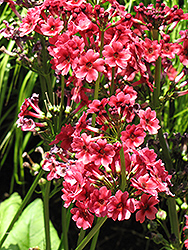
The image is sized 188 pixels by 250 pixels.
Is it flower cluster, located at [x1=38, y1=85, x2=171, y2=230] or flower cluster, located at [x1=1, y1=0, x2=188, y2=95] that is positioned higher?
flower cluster, located at [x1=1, y1=0, x2=188, y2=95]

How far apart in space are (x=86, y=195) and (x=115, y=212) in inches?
3.2

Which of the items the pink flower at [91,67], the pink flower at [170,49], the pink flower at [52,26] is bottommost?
the pink flower at [170,49]

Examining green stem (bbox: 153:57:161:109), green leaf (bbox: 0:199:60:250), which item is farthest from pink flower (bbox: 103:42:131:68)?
green leaf (bbox: 0:199:60:250)

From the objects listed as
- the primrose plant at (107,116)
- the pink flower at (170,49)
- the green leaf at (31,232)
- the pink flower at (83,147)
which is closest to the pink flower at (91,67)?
the primrose plant at (107,116)

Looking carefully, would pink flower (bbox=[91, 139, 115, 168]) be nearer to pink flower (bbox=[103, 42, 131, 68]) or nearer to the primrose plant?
the primrose plant

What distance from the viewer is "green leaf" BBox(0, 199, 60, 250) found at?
1496 mm

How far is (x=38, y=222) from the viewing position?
1597 mm

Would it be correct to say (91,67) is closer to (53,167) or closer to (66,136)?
(66,136)

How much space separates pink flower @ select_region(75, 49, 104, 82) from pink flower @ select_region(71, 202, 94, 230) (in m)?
0.30

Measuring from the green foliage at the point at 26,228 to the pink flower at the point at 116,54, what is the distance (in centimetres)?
91

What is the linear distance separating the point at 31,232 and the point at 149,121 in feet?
3.13

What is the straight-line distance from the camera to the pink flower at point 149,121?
837mm

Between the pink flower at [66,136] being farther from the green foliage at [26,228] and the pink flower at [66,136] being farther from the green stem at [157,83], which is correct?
the green foliage at [26,228]

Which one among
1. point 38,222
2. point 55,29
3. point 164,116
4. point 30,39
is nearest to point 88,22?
point 55,29
